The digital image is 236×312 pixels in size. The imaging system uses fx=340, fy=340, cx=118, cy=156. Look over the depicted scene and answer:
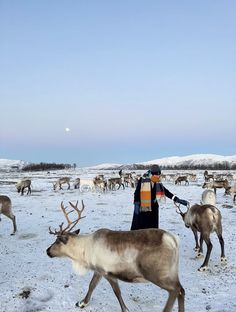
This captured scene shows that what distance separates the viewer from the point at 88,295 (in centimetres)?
493

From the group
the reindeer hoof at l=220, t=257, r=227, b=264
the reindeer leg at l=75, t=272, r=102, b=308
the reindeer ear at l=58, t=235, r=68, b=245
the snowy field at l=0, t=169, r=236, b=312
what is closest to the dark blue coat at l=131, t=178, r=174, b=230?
the snowy field at l=0, t=169, r=236, b=312

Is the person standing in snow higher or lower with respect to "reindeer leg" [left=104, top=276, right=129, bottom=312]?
higher

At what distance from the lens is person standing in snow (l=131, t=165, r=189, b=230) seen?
6398 mm

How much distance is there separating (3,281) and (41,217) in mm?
6160

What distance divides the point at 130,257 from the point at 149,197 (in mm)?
2142

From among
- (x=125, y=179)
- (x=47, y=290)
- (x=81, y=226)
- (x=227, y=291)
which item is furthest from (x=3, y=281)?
(x=125, y=179)

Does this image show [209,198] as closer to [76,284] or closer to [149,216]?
[149,216]

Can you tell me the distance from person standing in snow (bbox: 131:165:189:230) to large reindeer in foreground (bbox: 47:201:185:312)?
1.81 metres

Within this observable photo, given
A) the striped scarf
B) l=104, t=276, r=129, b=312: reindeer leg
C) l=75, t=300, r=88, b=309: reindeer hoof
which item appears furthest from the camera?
the striped scarf

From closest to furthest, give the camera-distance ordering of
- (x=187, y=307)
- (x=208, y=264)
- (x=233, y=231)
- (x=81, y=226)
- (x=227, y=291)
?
(x=187, y=307), (x=227, y=291), (x=208, y=264), (x=233, y=231), (x=81, y=226)

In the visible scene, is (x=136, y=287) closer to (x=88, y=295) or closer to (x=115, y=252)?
(x=88, y=295)

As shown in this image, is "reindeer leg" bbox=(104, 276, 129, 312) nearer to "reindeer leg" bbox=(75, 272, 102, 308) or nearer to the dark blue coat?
"reindeer leg" bbox=(75, 272, 102, 308)

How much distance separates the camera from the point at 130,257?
437 cm

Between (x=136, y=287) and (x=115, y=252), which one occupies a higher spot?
(x=115, y=252)
